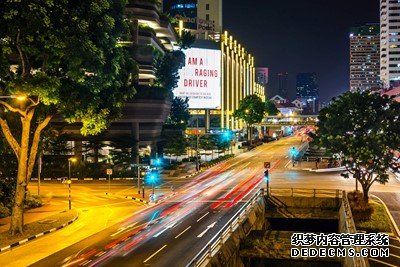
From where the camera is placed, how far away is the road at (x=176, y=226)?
2667 centimetres

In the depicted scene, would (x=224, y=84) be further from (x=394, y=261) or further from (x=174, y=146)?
(x=394, y=261)

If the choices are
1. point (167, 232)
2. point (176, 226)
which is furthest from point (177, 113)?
point (167, 232)

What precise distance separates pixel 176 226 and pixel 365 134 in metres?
18.1

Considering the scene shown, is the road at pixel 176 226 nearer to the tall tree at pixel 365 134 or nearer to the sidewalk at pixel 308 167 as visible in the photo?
the sidewalk at pixel 308 167

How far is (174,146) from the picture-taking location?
84.4 m

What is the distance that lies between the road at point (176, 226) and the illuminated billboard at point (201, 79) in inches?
2884

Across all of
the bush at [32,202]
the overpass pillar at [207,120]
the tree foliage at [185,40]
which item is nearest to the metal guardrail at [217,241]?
the bush at [32,202]

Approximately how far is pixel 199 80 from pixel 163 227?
10633 centimetres

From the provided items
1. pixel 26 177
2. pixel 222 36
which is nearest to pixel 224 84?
pixel 222 36

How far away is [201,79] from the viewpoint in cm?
13925

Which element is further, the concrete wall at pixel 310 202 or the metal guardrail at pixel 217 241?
the concrete wall at pixel 310 202

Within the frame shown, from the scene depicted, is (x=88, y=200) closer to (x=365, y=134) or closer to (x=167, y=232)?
(x=167, y=232)

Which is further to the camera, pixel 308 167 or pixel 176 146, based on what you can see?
pixel 176 146

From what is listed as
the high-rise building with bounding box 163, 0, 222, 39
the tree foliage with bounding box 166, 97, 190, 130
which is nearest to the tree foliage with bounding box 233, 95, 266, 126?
the tree foliage with bounding box 166, 97, 190, 130
